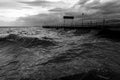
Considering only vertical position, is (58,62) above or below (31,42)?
below

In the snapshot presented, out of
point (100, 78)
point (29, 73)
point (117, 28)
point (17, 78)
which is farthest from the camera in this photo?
point (117, 28)

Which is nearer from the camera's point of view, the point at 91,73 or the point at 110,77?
the point at 110,77

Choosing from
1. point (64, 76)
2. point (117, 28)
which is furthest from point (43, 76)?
point (117, 28)

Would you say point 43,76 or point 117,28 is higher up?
point 117,28

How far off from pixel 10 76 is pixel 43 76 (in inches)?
74.8

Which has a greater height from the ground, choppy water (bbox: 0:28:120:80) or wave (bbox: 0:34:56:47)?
wave (bbox: 0:34:56:47)

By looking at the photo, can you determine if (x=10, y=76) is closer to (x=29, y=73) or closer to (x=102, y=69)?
(x=29, y=73)

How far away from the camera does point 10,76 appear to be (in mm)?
4969

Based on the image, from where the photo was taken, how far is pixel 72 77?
179 inches

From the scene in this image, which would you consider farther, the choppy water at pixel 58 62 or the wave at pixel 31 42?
the wave at pixel 31 42

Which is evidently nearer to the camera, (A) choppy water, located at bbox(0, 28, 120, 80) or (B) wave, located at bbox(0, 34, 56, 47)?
(A) choppy water, located at bbox(0, 28, 120, 80)

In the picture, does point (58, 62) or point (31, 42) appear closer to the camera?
point (58, 62)

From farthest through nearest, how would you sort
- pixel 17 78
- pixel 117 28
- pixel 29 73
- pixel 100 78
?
pixel 117 28 < pixel 29 73 < pixel 17 78 < pixel 100 78

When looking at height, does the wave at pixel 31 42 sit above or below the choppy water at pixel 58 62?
above
